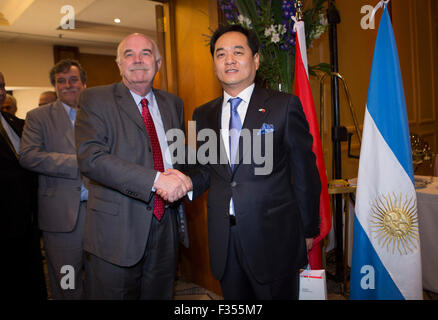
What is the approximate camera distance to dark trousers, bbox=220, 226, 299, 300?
160 centimetres

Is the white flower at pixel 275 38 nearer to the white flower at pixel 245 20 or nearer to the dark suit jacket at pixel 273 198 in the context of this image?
the white flower at pixel 245 20

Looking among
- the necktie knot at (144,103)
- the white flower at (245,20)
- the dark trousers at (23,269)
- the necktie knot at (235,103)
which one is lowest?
the dark trousers at (23,269)

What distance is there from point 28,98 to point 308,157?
730 cm

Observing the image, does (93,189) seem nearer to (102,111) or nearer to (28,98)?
(102,111)

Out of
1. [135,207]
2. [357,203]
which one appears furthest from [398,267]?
[135,207]

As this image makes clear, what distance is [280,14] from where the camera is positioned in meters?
2.29

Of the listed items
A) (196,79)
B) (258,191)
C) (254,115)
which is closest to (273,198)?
(258,191)

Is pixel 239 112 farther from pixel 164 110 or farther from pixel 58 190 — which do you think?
pixel 58 190

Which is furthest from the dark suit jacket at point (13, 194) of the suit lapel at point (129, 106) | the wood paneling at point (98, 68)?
the wood paneling at point (98, 68)

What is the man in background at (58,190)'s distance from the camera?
2.30 m

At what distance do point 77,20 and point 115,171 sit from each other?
5373 mm

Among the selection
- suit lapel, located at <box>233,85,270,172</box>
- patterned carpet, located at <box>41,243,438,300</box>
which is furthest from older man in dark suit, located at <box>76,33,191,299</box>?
patterned carpet, located at <box>41,243,438,300</box>

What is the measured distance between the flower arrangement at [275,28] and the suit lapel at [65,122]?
1.37m

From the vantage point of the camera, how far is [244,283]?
1650 millimetres
